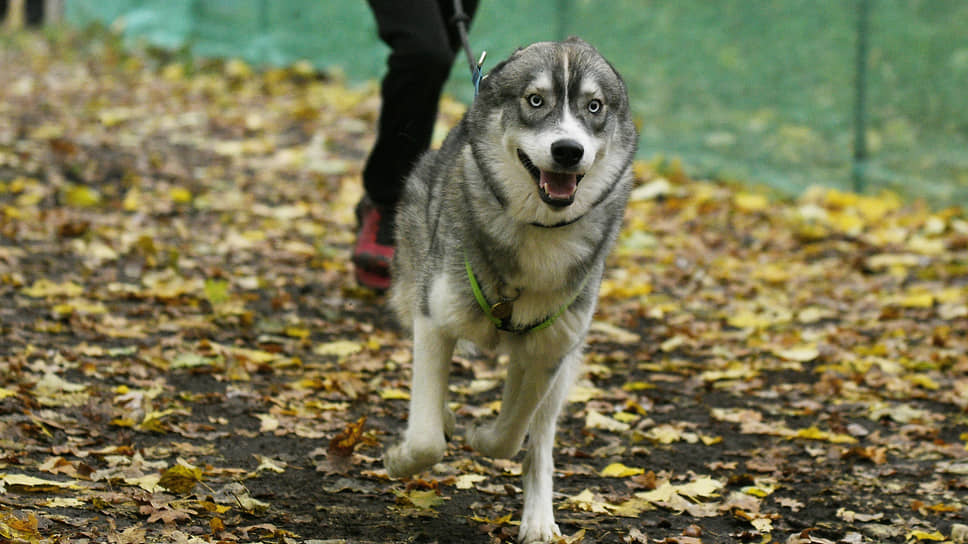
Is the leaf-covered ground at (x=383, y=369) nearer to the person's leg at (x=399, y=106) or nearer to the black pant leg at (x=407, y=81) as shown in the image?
the person's leg at (x=399, y=106)

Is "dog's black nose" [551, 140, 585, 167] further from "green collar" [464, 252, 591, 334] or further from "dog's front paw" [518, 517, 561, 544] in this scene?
"dog's front paw" [518, 517, 561, 544]

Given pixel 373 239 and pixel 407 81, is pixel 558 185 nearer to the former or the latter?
pixel 407 81

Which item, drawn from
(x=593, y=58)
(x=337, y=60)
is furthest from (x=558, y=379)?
(x=337, y=60)

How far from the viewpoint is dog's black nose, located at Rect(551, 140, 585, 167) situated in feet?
9.78

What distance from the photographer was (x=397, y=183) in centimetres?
537

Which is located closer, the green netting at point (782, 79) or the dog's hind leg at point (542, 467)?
the dog's hind leg at point (542, 467)

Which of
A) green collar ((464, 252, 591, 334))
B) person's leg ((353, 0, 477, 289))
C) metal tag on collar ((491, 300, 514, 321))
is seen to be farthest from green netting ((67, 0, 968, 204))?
metal tag on collar ((491, 300, 514, 321))

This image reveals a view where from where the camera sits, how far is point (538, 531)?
3.37 meters

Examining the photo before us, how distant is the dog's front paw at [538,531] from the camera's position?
11.0 feet

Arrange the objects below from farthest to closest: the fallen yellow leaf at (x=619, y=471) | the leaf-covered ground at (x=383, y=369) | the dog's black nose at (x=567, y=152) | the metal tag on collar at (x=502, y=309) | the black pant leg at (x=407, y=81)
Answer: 1. the black pant leg at (x=407, y=81)
2. the fallen yellow leaf at (x=619, y=471)
3. the leaf-covered ground at (x=383, y=369)
4. the metal tag on collar at (x=502, y=309)
5. the dog's black nose at (x=567, y=152)

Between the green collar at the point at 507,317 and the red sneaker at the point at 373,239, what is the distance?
221cm

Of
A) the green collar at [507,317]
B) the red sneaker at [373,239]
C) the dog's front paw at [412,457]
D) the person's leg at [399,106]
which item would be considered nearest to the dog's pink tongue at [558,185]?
the green collar at [507,317]

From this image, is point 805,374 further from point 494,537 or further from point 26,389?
point 26,389

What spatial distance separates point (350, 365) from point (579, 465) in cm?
129
